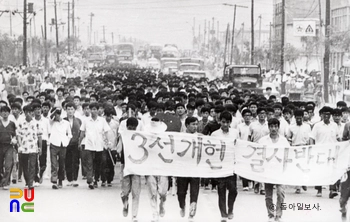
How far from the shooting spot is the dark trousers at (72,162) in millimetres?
13218

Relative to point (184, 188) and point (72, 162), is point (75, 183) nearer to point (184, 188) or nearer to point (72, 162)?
point (72, 162)

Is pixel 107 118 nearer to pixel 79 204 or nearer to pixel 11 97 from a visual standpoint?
pixel 79 204

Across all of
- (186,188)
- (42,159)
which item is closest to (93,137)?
(42,159)

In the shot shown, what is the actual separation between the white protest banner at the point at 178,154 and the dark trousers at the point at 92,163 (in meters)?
2.47

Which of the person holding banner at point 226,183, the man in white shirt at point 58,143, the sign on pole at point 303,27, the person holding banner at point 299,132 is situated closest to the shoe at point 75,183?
the man in white shirt at point 58,143

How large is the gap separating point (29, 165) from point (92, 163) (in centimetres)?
115

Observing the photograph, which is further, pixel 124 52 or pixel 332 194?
pixel 124 52

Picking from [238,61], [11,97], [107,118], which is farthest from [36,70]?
[238,61]

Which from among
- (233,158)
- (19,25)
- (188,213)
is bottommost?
(188,213)

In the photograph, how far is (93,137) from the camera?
42.0 feet

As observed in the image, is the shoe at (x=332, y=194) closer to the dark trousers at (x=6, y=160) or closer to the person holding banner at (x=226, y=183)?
the person holding banner at (x=226, y=183)

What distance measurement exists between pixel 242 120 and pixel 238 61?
5554 cm

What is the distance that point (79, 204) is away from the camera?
11414mm

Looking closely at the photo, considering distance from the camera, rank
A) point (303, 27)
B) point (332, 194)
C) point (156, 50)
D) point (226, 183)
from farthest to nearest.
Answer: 1. point (156, 50)
2. point (303, 27)
3. point (332, 194)
4. point (226, 183)
